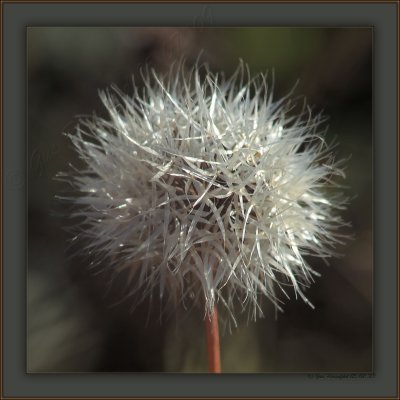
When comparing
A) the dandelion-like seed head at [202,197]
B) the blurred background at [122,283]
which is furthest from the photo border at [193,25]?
the dandelion-like seed head at [202,197]

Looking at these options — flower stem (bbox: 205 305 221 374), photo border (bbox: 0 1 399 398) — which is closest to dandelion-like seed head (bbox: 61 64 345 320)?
flower stem (bbox: 205 305 221 374)

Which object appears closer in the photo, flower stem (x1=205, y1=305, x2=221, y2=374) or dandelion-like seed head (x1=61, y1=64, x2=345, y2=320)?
dandelion-like seed head (x1=61, y1=64, x2=345, y2=320)

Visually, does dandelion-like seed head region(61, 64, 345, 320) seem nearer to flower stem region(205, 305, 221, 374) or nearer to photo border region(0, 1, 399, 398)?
flower stem region(205, 305, 221, 374)

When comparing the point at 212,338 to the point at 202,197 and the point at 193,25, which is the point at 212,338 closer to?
the point at 202,197

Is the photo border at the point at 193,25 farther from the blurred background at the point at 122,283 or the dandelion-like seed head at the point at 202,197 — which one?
the dandelion-like seed head at the point at 202,197

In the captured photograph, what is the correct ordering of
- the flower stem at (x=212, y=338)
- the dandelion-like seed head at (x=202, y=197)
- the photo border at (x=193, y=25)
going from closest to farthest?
the dandelion-like seed head at (x=202, y=197), the flower stem at (x=212, y=338), the photo border at (x=193, y=25)

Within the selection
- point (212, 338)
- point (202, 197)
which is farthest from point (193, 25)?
point (212, 338)
